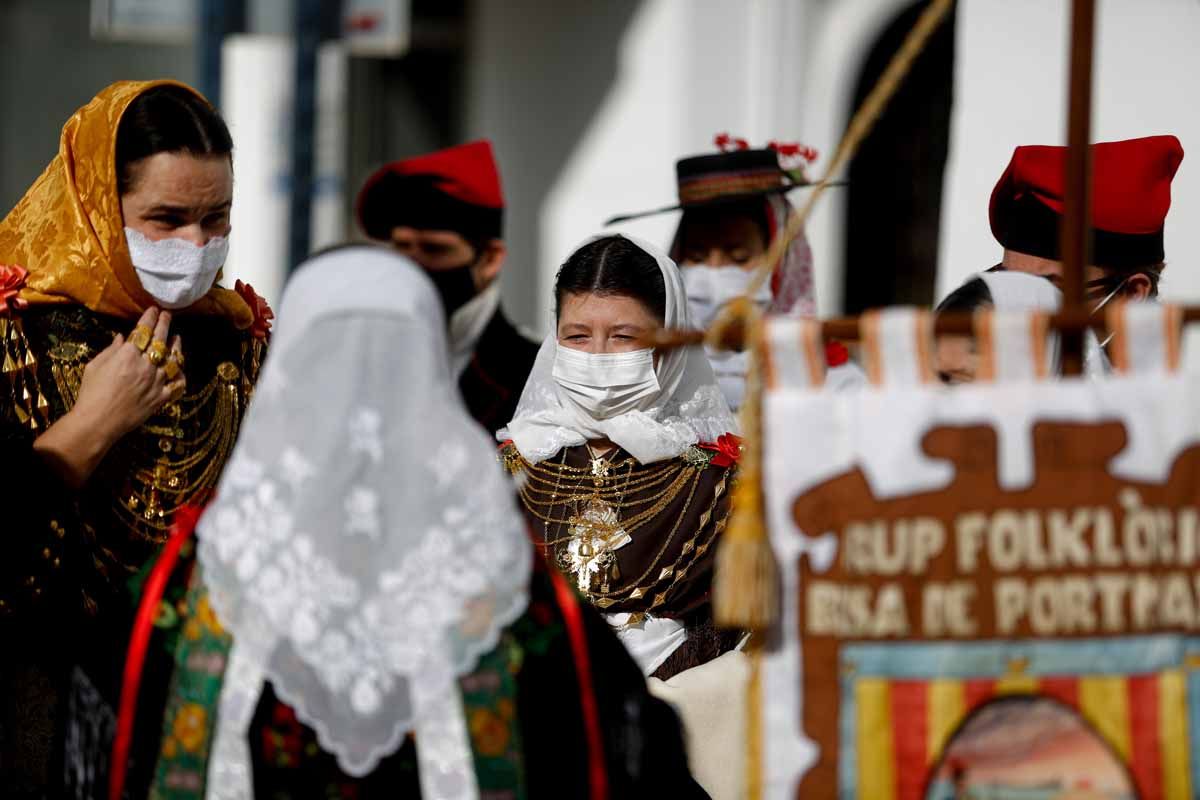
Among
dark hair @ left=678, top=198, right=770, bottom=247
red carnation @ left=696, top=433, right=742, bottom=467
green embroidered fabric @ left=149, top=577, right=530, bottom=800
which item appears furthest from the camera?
dark hair @ left=678, top=198, right=770, bottom=247

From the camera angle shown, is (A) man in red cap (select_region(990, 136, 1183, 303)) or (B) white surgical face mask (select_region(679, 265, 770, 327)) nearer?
(A) man in red cap (select_region(990, 136, 1183, 303))

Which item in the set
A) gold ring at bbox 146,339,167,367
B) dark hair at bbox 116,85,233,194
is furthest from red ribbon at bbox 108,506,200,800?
dark hair at bbox 116,85,233,194

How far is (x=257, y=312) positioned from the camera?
3.54m

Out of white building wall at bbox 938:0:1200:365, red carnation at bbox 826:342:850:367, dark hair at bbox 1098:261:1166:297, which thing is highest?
white building wall at bbox 938:0:1200:365

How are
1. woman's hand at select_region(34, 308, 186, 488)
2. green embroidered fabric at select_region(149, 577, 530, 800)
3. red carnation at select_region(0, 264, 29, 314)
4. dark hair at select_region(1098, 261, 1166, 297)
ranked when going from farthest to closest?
dark hair at select_region(1098, 261, 1166, 297) < red carnation at select_region(0, 264, 29, 314) < woman's hand at select_region(34, 308, 186, 488) < green embroidered fabric at select_region(149, 577, 530, 800)

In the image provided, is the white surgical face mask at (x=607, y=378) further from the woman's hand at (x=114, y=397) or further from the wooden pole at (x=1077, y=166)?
the wooden pole at (x=1077, y=166)

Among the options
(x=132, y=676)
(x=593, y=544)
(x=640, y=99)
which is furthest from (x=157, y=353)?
(x=640, y=99)

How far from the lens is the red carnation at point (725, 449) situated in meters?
3.63

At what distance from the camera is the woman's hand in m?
2.99

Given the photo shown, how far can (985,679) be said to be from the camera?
2.29m

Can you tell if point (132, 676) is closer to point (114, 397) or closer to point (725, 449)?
point (114, 397)

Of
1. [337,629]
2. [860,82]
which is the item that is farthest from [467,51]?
[337,629]

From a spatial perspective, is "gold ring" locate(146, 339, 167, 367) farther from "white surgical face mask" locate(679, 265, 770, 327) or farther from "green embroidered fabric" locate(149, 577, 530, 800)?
"white surgical face mask" locate(679, 265, 770, 327)

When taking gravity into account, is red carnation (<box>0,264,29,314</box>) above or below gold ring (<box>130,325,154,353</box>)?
above
